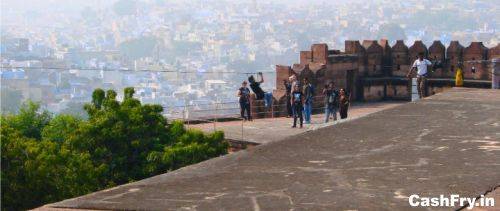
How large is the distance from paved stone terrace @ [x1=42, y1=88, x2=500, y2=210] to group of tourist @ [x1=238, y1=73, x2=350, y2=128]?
8.44 metres

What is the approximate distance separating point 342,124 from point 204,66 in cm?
15359

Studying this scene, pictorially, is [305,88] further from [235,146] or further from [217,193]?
[217,193]

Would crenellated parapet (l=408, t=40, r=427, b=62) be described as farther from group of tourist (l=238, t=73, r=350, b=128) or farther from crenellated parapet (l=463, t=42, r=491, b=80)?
group of tourist (l=238, t=73, r=350, b=128)

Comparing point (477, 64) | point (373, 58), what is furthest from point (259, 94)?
point (477, 64)

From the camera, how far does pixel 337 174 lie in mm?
7051

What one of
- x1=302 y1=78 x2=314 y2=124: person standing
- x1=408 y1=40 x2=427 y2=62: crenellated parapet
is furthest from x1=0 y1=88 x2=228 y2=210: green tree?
x1=408 y1=40 x2=427 y2=62: crenellated parapet

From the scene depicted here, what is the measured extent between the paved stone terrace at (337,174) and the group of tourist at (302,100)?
27.7 feet

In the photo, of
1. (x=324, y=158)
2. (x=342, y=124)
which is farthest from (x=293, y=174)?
(x=342, y=124)

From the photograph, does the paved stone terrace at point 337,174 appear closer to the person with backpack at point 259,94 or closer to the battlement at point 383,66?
the person with backpack at point 259,94

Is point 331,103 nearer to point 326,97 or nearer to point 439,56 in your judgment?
point 326,97

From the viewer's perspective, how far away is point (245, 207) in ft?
19.2

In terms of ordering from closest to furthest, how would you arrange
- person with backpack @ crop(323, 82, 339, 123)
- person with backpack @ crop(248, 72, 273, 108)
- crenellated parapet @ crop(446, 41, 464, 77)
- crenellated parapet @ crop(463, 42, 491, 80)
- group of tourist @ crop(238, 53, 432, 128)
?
group of tourist @ crop(238, 53, 432, 128), person with backpack @ crop(323, 82, 339, 123), person with backpack @ crop(248, 72, 273, 108), crenellated parapet @ crop(463, 42, 491, 80), crenellated parapet @ crop(446, 41, 464, 77)

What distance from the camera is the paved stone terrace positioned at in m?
6.05

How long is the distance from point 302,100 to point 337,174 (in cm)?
1217
